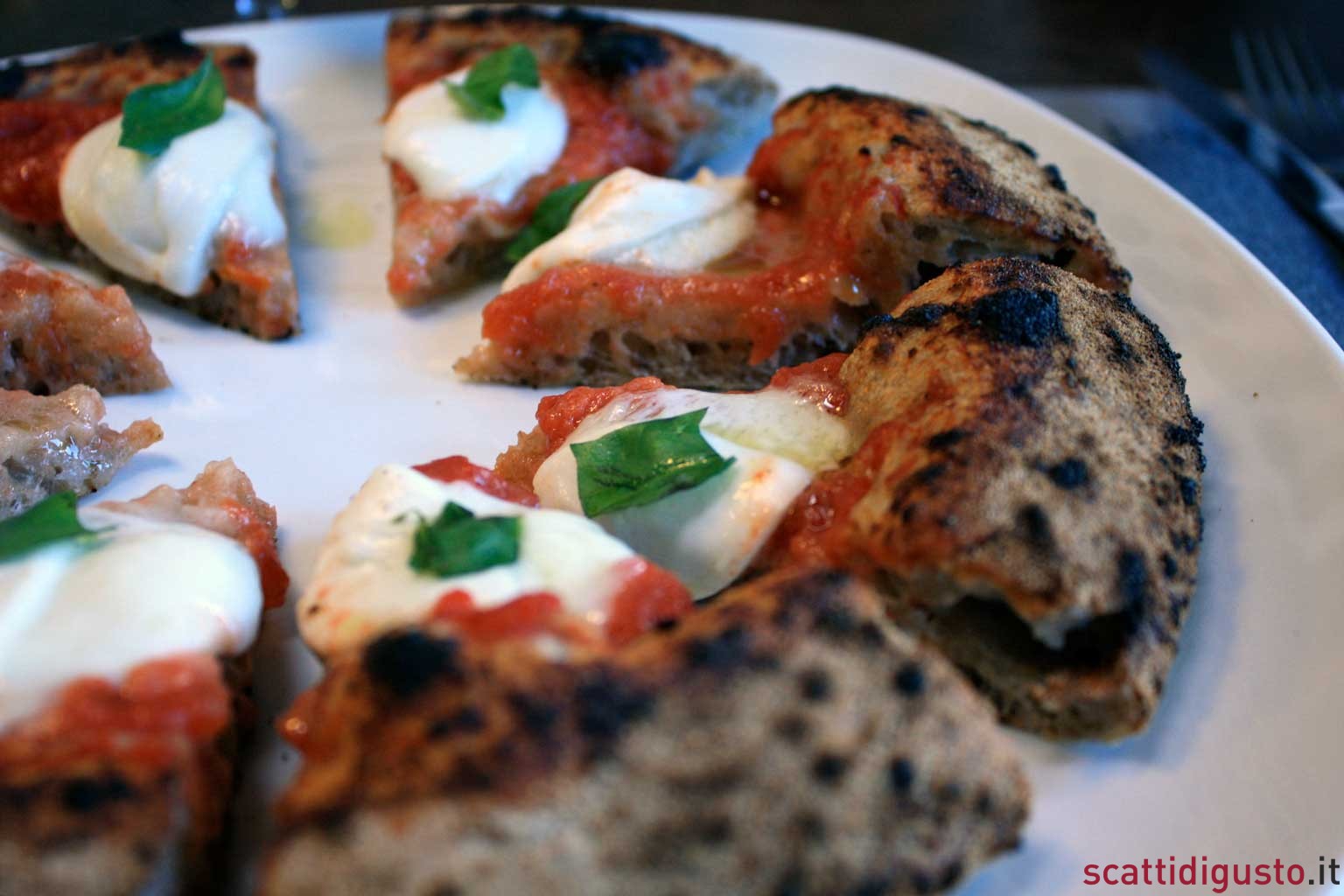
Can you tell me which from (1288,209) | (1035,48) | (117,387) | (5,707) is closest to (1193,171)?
(1288,209)

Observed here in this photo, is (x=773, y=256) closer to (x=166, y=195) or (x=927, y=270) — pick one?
(x=927, y=270)

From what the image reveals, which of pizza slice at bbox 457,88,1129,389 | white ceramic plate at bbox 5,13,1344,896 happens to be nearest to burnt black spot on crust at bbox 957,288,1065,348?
pizza slice at bbox 457,88,1129,389

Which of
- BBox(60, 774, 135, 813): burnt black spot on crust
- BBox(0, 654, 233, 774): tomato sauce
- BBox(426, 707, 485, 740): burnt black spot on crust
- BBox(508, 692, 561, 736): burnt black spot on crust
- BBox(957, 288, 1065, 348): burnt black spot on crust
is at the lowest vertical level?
BBox(0, 654, 233, 774): tomato sauce

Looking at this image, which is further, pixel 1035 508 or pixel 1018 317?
pixel 1018 317

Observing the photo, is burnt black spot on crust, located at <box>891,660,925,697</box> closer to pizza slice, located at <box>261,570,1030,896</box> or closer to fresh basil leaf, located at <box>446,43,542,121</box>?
pizza slice, located at <box>261,570,1030,896</box>

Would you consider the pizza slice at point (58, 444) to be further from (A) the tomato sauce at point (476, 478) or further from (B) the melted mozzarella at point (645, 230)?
(B) the melted mozzarella at point (645, 230)

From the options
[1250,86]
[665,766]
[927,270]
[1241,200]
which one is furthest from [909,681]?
[1250,86]

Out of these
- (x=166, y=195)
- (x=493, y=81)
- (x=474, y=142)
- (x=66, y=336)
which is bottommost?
(x=66, y=336)
